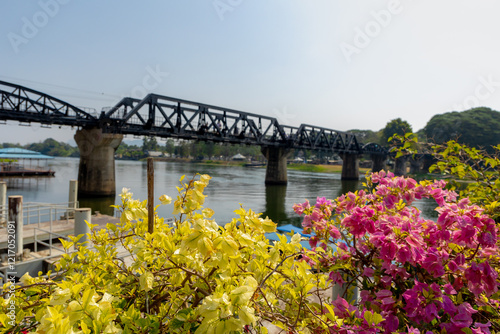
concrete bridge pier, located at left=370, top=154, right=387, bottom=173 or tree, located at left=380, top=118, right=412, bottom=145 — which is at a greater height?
tree, located at left=380, top=118, right=412, bottom=145

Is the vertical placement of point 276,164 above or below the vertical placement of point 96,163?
above

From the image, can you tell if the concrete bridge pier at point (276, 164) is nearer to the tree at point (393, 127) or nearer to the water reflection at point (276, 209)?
the water reflection at point (276, 209)

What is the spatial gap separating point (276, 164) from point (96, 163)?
3223cm

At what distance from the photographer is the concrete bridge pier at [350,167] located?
77438mm

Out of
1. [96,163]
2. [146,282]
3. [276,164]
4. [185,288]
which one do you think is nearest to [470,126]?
[276,164]

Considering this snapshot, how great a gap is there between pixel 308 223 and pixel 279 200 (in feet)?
120

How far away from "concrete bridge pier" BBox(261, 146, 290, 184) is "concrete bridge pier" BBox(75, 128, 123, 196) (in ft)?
93.7

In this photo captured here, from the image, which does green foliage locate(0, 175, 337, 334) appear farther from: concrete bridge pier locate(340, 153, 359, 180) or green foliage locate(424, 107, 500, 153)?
green foliage locate(424, 107, 500, 153)

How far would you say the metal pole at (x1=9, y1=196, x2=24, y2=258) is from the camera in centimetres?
893

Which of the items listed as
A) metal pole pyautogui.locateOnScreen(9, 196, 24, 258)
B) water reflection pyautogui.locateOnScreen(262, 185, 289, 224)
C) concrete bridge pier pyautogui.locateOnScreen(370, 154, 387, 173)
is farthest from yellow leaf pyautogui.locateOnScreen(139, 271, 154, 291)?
concrete bridge pier pyautogui.locateOnScreen(370, 154, 387, 173)

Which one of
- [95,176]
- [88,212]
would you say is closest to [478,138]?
[95,176]

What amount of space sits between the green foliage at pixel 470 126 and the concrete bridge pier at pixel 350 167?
30.0 metres

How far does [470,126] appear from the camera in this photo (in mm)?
100562

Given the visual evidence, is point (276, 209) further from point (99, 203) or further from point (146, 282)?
point (146, 282)
